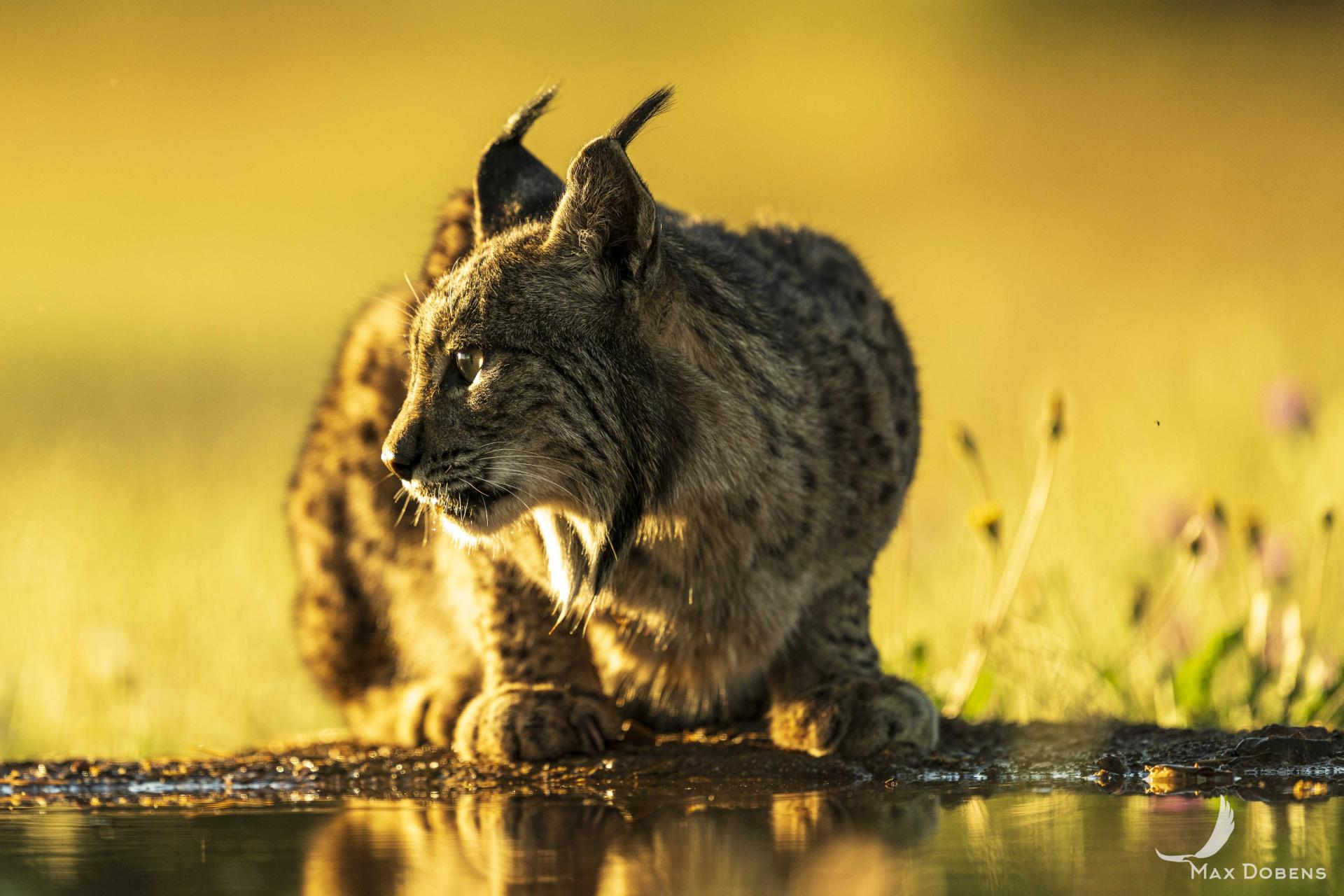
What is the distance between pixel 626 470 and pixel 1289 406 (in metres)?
2.57

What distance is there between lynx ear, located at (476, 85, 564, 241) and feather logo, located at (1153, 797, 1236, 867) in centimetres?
209

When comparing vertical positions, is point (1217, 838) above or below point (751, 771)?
below

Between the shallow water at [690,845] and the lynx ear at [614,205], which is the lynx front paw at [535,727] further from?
the lynx ear at [614,205]

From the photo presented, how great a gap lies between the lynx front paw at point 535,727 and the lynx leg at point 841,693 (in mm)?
443

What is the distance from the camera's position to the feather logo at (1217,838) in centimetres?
278

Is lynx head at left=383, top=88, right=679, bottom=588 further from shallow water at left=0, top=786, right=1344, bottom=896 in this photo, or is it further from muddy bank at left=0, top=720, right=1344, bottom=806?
shallow water at left=0, top=786, right=1344, bottom=896

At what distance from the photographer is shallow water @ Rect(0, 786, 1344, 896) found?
8.81 feet

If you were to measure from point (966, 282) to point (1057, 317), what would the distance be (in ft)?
7.24

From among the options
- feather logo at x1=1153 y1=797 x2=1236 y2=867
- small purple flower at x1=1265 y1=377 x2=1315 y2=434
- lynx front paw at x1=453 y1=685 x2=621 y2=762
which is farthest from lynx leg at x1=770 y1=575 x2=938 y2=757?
small purple flower at x1=1265 y1=377 x2=1315 y2=434

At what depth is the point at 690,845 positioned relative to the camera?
3006 mm

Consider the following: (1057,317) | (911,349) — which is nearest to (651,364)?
(911,349)

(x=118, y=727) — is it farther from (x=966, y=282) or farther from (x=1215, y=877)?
(x=966, y=282)

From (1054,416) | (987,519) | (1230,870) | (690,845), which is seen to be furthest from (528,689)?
(1230,870)

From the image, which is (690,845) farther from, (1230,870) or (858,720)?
(858,720)
